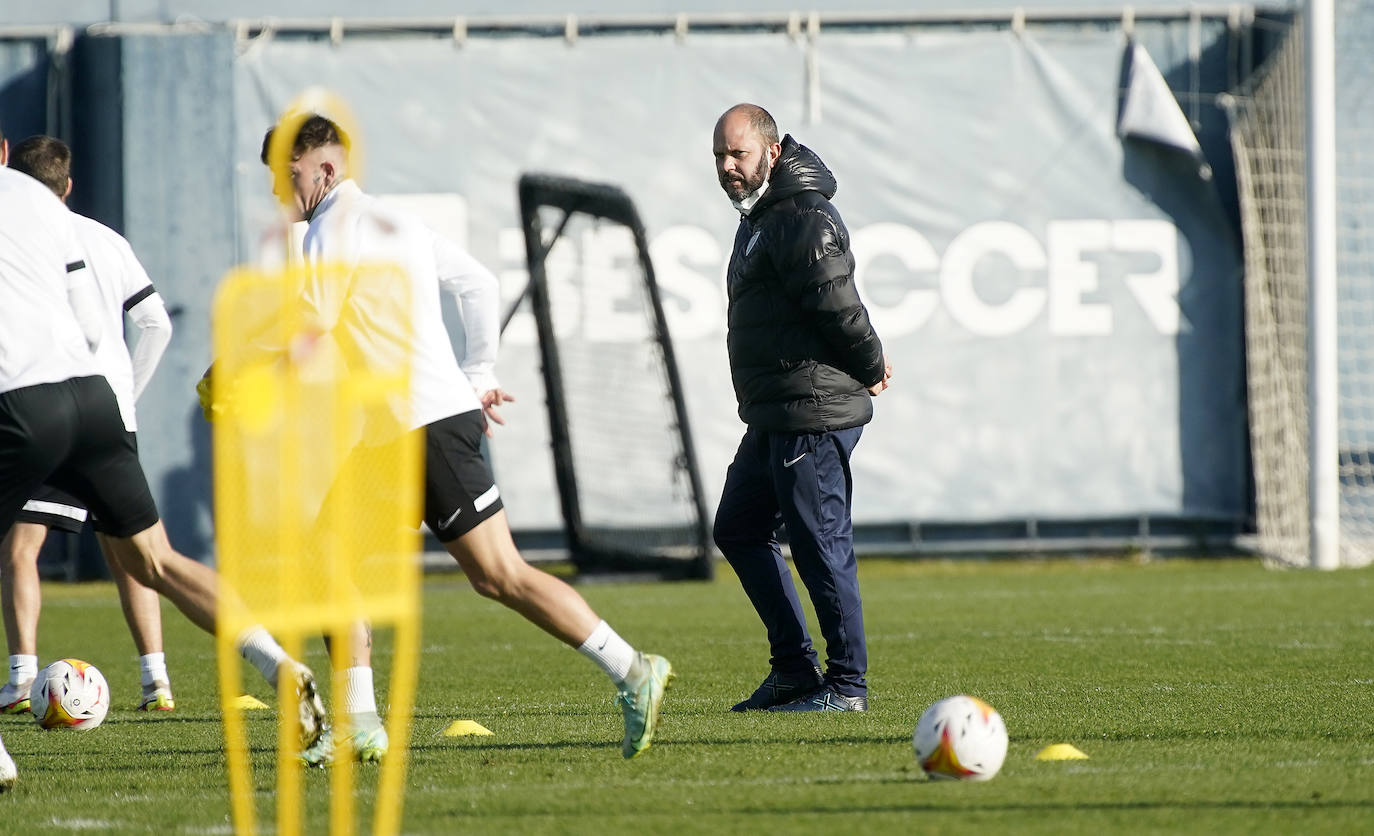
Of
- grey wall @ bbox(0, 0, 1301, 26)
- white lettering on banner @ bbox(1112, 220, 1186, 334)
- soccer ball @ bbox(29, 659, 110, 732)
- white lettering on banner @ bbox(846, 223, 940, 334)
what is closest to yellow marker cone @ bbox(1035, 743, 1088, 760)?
soccer ball @ bbox(29, 659, 110, 732)

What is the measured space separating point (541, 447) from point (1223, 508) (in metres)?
5.87

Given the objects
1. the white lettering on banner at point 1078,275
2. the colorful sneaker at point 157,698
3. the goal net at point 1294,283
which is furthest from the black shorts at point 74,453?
the goal net at point 1294,283

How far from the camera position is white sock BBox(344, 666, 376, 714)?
525 centimetres

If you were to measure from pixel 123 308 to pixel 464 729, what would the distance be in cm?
211

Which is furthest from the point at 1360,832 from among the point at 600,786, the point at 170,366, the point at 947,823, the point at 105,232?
the point at 170,366

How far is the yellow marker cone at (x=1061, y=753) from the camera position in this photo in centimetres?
509

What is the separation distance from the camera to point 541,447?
575 inches

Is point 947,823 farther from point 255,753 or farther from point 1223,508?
point 1223,508

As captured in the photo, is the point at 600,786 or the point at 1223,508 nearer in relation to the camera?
the point at 600,786

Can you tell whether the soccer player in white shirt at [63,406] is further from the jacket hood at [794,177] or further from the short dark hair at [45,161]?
the jacket hood at [794,177]

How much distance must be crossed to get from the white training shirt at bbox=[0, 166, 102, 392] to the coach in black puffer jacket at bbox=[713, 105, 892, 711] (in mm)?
2374

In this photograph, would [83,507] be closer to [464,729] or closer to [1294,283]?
[464,729]

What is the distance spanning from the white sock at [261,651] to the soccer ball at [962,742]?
1.87m

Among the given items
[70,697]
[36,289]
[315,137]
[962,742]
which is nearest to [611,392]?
[70,697]
